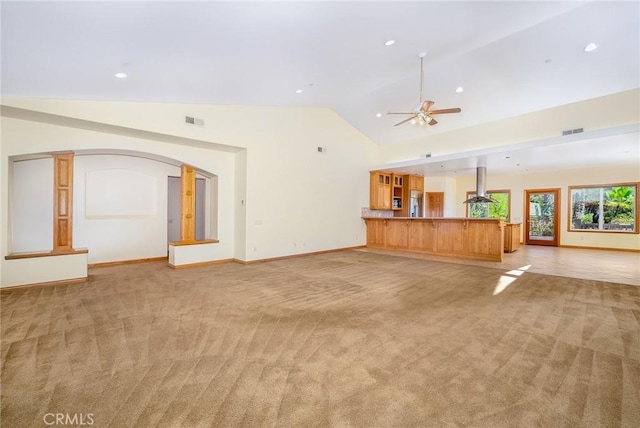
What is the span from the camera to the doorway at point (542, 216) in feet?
33.4

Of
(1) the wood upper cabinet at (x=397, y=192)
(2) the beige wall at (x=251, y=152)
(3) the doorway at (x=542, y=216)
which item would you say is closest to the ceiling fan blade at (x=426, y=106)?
(2) the beige wall at (x=251, y=152)

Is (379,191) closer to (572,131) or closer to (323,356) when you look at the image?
(572,131)

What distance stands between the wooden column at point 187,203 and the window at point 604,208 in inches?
479

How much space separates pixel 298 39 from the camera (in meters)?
3.48

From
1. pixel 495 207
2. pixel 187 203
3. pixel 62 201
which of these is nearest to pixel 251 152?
pixel 187 203

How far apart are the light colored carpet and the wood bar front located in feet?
9.03

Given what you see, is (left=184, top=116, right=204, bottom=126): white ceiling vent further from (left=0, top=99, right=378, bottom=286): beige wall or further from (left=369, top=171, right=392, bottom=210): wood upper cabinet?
(left=369, top=171, right=392, bottom=210): wood upper cabinet

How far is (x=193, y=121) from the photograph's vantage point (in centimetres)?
575

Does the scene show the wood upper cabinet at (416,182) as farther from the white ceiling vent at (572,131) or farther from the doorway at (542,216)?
the white ceiling vent at (572,131)

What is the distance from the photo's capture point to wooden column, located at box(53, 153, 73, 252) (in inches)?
192

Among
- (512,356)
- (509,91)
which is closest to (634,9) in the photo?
(509,91)

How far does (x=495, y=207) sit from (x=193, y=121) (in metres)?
11.5

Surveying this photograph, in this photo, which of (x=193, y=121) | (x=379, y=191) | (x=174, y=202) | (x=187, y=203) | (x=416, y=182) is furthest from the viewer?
(x=416, y=182)

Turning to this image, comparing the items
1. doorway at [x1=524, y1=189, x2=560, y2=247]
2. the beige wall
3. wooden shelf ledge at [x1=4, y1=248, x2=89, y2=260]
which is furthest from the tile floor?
wooden shelf ledge at [x1=4, y1=248, x2=89, y2=260]
